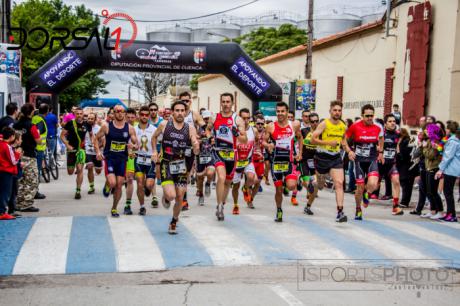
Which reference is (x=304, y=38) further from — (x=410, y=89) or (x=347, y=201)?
(x=347, y=201)

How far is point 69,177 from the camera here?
19.3 m

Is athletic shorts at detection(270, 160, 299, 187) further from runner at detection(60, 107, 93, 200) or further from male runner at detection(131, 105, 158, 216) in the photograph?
runner at detection(60, 107, 93, 200)

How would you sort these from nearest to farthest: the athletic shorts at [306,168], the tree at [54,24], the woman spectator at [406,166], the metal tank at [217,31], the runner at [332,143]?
the runner at [332,143] → the athletic shorts at [306,168] → the woman spectator at [406,166] → the tree at [54,24] → the metal tank at [217,31]

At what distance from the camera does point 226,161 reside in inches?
448

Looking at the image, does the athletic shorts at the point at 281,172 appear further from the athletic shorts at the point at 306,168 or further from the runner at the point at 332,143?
the athletic shorts at the point at 306,168

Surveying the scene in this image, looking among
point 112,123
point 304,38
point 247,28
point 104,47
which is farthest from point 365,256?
point 247,28

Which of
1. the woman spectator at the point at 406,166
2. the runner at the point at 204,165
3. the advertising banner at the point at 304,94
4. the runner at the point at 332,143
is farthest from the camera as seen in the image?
the advertising banner at the point at 304,94

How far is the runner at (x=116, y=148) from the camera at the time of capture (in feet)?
36.9

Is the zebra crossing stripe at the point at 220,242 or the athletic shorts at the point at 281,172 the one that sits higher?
the athletic shorts at the point at 281,172

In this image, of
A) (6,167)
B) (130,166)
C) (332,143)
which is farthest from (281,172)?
(6,167)

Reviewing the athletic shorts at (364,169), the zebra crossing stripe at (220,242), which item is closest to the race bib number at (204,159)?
the zebra crossing stripe at (220,242)

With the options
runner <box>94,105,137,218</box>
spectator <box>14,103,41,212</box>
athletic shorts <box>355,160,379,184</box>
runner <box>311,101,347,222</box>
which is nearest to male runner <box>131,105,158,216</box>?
runner <box>94,105,137,218</box>

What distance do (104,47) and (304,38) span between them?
35.3 meters

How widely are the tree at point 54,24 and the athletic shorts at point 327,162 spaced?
40.5 m
